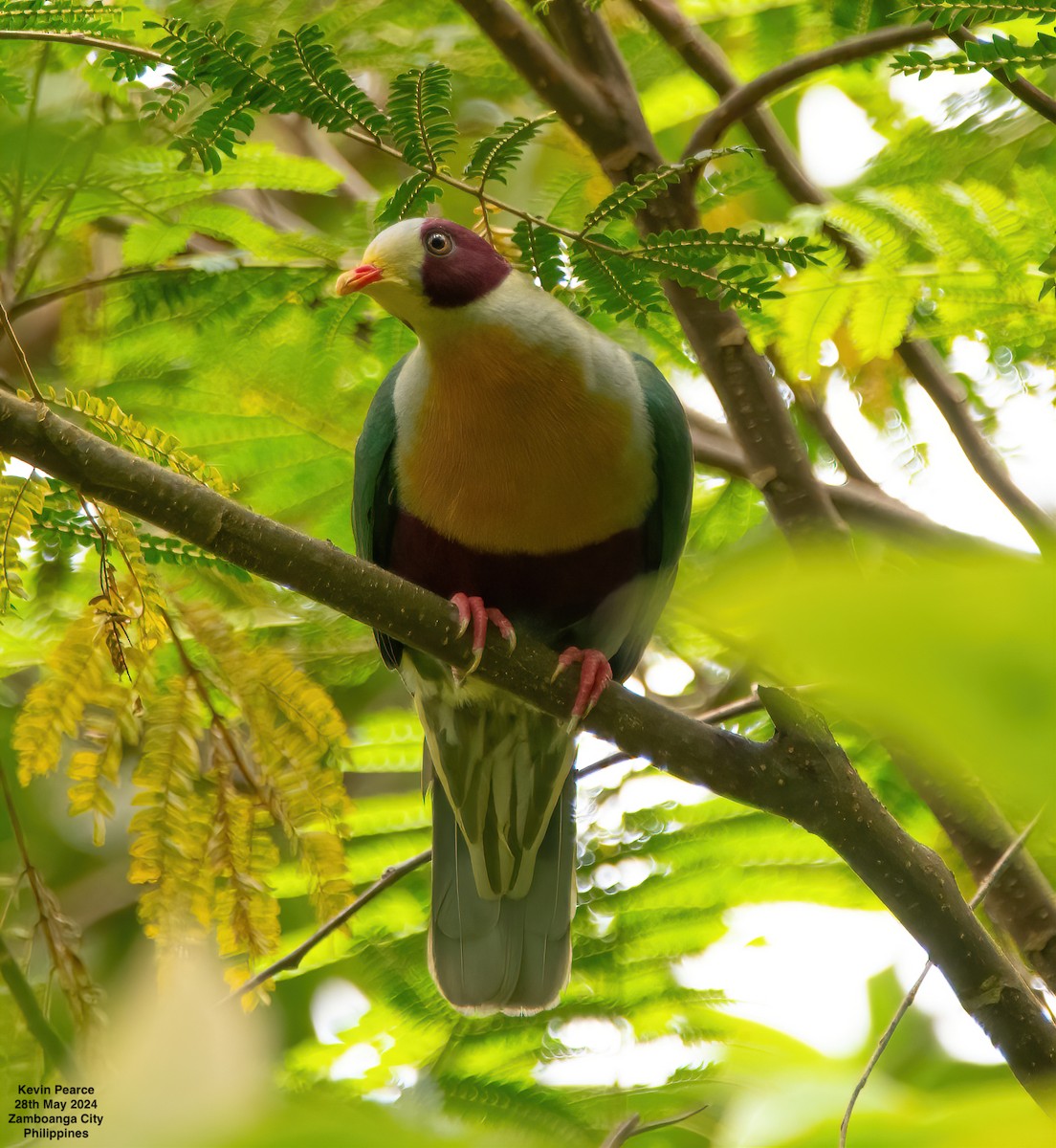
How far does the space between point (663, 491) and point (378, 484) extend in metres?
0.84

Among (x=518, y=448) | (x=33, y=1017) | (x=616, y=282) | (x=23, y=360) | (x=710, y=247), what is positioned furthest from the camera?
(x=518, y=448)

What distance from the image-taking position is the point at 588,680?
3104 mm

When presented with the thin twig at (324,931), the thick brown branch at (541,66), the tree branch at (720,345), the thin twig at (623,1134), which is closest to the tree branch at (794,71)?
the tree branch at (720,345)

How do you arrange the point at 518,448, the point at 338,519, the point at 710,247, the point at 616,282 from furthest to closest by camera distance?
1. the point at 338,519
2. the point at 518,448
3. the point at 616,282
4. the point at 710,247

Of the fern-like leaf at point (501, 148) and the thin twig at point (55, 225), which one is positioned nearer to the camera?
the fern-like leaf at point (501, 148)

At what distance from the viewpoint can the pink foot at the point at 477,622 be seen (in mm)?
2873

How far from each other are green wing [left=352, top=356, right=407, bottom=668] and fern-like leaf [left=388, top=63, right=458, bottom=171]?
84 centimetres

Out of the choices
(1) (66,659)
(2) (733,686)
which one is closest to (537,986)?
(2) (733,686)

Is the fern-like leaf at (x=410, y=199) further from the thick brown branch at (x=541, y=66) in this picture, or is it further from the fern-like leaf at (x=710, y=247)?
the fern-like leaf at (x=710, y=247)

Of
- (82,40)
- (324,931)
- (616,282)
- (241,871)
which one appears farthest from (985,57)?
(324,931)

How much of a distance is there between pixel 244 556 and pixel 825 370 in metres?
2.87

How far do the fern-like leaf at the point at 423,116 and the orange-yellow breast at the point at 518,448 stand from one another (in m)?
0.57

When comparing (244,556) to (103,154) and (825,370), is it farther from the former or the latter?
(825,370)

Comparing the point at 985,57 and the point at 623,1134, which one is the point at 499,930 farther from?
the point at 985,57
